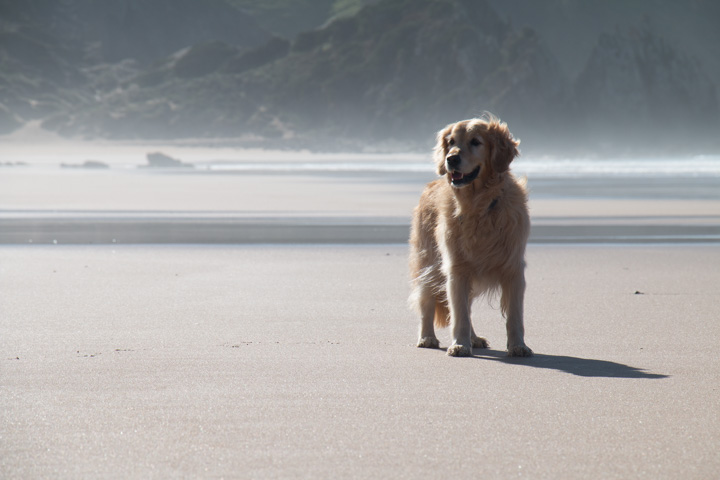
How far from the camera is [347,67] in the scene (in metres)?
178

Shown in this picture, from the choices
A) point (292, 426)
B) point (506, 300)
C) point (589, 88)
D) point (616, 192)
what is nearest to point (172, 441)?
point (292, 426)

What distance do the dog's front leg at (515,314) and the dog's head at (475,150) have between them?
646 mm

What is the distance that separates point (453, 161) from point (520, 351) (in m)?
1.16

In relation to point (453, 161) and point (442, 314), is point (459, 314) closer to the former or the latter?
point (442, 314)

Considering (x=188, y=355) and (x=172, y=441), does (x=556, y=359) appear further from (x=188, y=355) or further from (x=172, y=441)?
(x=172, y=441)

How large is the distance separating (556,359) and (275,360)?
5.20ft

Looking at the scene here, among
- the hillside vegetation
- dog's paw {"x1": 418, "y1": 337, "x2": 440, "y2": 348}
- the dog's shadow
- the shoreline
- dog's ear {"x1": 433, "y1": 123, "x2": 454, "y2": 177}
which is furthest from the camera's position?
the hillside vegetation

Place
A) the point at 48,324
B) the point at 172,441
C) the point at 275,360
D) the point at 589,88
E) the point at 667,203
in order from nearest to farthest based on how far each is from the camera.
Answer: the point at 172,441, the point at 275,360, the point at 48,324, the point at 667,203, the point at 589,88

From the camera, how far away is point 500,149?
5.88 metres

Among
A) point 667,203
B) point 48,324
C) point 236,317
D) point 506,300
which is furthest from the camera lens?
point 667,203

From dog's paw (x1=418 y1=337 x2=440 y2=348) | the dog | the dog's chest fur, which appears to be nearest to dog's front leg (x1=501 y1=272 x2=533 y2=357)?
the dog

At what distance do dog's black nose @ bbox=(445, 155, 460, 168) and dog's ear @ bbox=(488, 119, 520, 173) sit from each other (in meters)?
0.22

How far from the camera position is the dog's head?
5832 millimetres

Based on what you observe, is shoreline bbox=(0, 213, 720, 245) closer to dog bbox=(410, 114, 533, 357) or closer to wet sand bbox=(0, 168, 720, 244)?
wet sand bbox=(0, 168, 720, 244)
